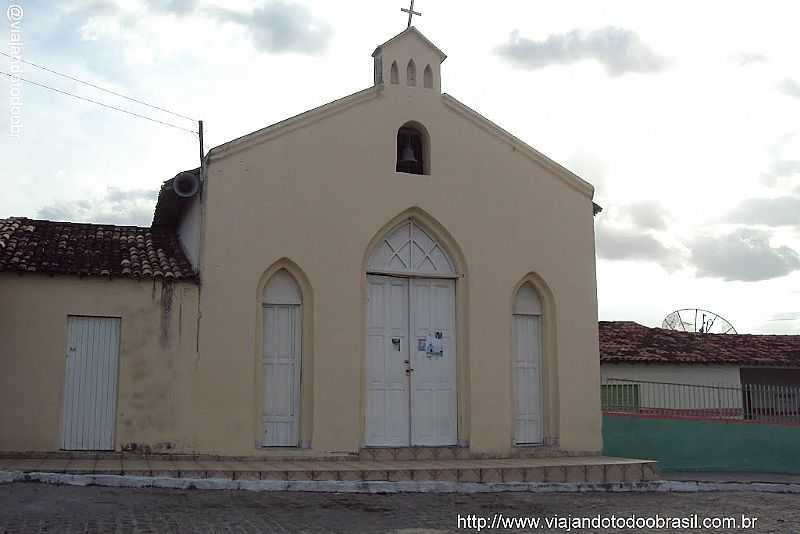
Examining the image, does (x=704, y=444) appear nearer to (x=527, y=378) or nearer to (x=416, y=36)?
(x=527, y=378)

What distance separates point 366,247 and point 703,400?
36.4ft

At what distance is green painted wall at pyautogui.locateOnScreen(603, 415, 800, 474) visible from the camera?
1870 centimetres

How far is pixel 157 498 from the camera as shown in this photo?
391 inches

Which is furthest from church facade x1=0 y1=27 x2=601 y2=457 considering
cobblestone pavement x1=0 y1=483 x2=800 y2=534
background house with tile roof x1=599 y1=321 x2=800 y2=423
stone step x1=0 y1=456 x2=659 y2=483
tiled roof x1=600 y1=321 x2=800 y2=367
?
tiled roof x1=600 y1=321 x2=800 y2=367

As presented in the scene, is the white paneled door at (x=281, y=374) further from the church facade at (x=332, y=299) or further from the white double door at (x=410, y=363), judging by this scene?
the white double door at (x=410, y=363)

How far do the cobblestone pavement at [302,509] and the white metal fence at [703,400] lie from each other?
799cm

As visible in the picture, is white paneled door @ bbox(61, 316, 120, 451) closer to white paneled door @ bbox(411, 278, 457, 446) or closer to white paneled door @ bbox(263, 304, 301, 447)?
white paneled door @ bbox(263, 304, 301, 447)

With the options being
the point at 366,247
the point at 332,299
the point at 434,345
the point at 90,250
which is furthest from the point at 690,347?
the point at 90,250

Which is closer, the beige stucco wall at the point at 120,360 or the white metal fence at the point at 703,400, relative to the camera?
the beige stucco wall at the point at 120,360

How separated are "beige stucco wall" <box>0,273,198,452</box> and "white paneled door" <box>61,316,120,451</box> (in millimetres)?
118

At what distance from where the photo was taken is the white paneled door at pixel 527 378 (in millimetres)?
15594

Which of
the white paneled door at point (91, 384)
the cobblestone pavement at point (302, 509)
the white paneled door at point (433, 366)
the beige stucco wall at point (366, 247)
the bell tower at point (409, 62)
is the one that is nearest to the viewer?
the cobblestone pavement at point (302, 509)

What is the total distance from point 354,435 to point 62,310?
4919 mm

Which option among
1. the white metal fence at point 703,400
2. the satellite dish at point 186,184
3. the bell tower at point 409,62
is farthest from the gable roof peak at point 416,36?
Result: the white metal fence at point 703,400
